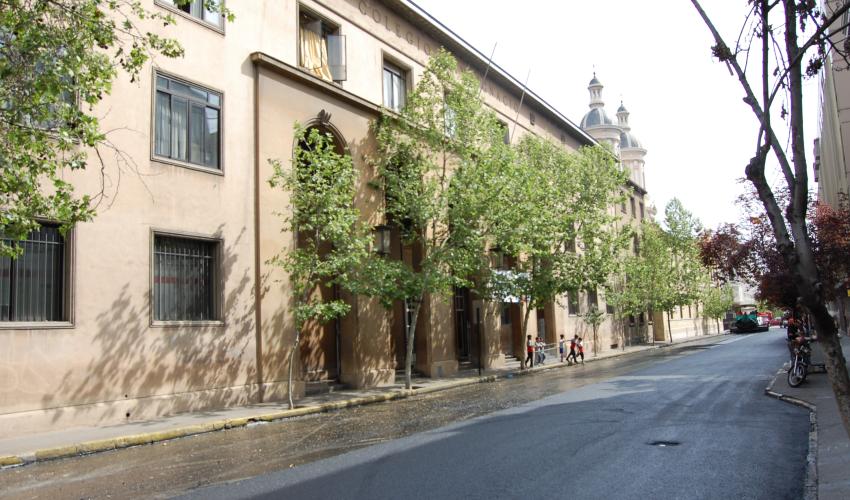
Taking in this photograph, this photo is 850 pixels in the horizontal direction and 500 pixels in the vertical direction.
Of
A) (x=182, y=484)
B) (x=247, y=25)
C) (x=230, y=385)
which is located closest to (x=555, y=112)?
(x=247, y=25)

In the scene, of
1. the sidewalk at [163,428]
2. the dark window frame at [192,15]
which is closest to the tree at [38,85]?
the sidewalk at [163,428]

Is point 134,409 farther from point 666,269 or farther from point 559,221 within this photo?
point 666,269

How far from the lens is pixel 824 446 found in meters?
8.52

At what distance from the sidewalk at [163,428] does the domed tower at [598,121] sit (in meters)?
69.3

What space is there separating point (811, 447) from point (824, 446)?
31 cm

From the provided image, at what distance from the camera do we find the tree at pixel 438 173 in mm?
20703

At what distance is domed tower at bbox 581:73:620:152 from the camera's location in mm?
82812

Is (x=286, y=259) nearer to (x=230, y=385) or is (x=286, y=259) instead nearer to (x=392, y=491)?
(x=230, y=385)

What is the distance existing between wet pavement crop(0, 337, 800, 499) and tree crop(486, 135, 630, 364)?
32.4 feet

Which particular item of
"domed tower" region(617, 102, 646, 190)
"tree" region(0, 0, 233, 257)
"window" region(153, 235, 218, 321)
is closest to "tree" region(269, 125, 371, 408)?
"window" region(153, 235, 218, 321)

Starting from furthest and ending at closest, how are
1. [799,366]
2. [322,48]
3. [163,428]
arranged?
[322,48] → [799,366] → [163,428]

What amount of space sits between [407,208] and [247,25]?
7.08m

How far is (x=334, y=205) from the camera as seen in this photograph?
1638cm

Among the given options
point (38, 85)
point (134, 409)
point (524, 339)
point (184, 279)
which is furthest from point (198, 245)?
point (524, 339)
